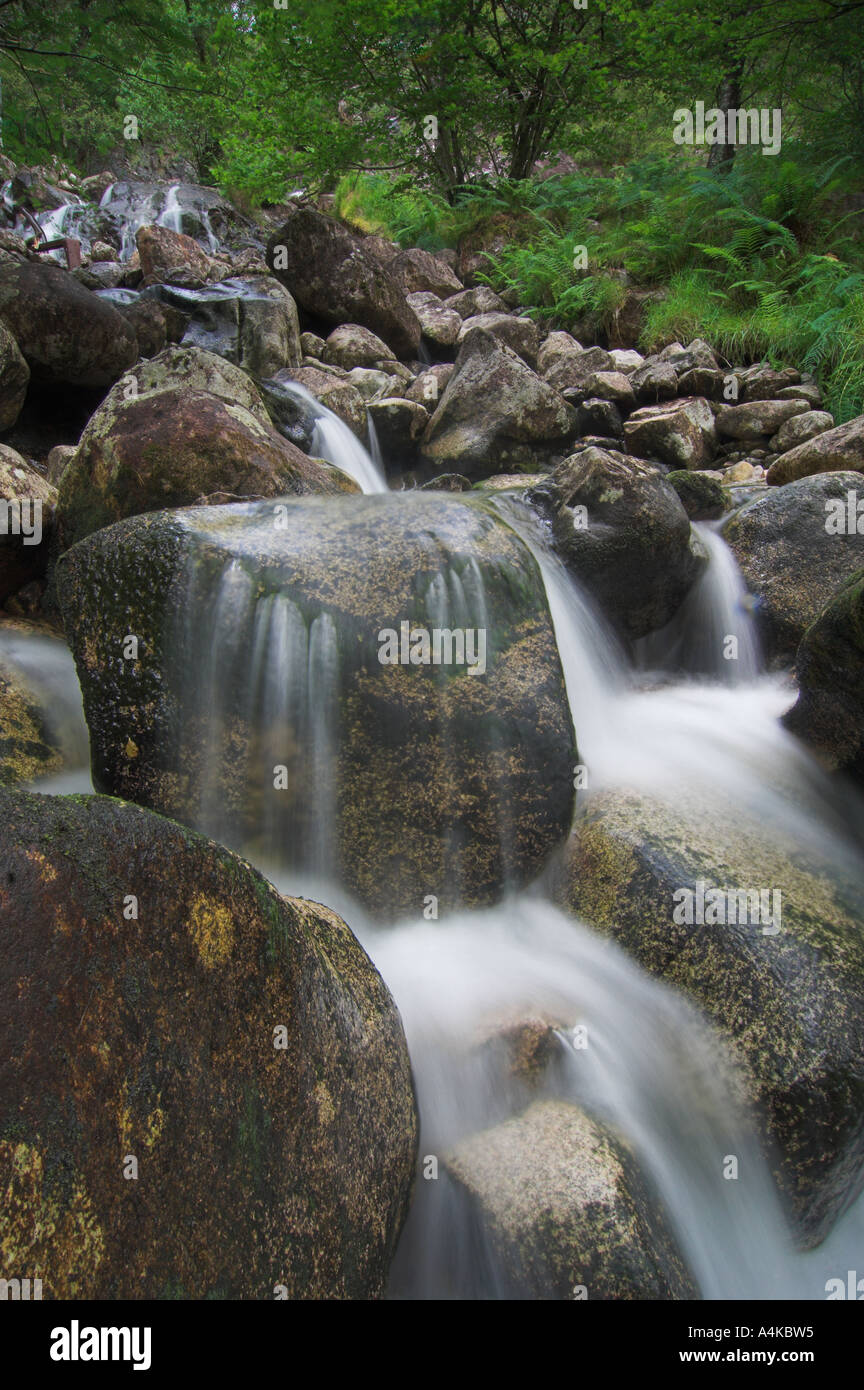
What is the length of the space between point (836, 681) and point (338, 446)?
17.8 feet

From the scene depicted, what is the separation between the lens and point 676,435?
26.5ft

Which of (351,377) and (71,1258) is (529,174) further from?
(71,1258)

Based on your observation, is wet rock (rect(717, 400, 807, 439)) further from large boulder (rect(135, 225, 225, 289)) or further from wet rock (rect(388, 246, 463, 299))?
wet rock (rect(388, 246, 463, 299))

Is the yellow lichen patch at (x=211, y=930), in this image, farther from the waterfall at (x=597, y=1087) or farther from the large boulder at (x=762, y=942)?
the large boulder at (x=762, y=942)

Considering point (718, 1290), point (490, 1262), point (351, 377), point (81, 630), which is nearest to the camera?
point (490, 1262)

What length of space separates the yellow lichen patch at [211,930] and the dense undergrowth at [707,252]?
9.19 m

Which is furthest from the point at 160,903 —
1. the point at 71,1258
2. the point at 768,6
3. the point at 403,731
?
the point at 768,6

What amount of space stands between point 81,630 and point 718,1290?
3528 millimetres

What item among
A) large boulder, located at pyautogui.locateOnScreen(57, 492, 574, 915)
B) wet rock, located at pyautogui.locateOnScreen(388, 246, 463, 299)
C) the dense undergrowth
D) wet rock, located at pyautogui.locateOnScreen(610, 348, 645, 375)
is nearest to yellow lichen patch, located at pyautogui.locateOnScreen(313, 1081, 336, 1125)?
large boulder, located at pyautogui.locateOnScreen(57, 492, 574, 915)

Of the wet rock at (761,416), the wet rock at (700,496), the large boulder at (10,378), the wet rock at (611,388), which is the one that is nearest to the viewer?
the large boulder at (10,378)

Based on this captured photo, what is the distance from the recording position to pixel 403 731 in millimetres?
3375

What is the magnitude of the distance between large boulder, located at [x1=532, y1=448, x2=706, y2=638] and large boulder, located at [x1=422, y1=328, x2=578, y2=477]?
2.66m

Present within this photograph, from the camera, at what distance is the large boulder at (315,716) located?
3.26 metres

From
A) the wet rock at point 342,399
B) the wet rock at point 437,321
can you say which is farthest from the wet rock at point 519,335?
the wet rock at point 342,399
